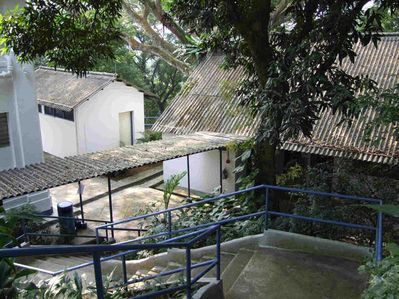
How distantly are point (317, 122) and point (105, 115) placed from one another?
38.3 feet

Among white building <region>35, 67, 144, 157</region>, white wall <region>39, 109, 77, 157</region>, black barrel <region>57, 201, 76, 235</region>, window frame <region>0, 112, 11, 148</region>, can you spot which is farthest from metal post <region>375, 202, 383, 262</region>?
white wall <region>39, 109, 77, 157</region>

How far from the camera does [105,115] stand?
19516 mm

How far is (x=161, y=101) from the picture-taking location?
92.8 feet

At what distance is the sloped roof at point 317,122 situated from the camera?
31.6ft

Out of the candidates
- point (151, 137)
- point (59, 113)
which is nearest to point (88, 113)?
point (59, 113)

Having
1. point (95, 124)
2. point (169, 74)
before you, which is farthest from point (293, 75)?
point (169, 74)

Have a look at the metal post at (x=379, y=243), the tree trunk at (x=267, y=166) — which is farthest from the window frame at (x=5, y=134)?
the metal post at (x=379, y=243)

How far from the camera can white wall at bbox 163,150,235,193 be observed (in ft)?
43.3

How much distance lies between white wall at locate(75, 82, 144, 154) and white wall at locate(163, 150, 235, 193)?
600cm

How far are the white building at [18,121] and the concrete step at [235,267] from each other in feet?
29.7

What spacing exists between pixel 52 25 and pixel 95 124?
499 inches

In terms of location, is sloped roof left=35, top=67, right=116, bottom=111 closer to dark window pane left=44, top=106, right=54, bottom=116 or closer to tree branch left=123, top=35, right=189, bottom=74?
dark window pane left=44, top=106, right=54, bottom=116

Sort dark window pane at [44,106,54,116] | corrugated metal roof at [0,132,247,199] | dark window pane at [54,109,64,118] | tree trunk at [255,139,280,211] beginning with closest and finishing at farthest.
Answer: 1. tree trunk at [255,139,280,211]
2. corrugated metal roof at [0,132,247,199]
3. dark window pane at [54,109,64,118]
4. dark window pane at [44,106,54,116]

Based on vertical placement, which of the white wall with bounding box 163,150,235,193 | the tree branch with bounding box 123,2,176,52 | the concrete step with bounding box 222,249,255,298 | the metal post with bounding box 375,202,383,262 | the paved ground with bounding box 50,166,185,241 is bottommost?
the paved ground with bounding box 50,166,185,241
